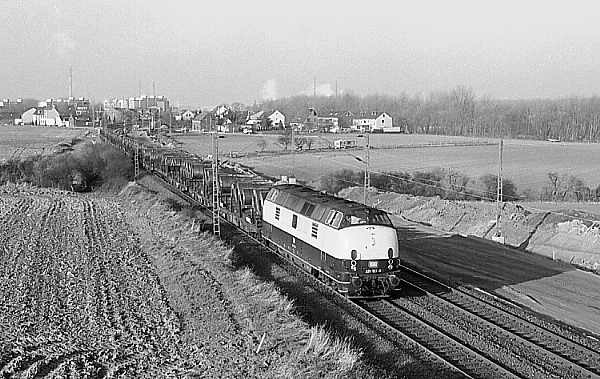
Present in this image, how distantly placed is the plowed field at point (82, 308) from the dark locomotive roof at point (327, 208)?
6.18 m

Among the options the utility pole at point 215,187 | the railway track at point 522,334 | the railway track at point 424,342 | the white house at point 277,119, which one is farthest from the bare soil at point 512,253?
the white house at point 277,119

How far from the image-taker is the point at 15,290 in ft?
71.8

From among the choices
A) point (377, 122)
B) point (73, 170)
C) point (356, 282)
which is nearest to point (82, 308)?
point (356, 282)

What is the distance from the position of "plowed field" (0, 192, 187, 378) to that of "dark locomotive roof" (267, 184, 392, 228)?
20.3 feet

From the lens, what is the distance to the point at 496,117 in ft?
481

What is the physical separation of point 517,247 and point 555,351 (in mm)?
19958

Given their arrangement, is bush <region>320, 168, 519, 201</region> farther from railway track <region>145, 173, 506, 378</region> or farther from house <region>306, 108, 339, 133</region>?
house <region>306, 108, 339, 133</region>

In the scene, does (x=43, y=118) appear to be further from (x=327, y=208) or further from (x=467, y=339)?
(x=467, y=339)

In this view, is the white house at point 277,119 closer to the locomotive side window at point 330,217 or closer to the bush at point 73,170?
the bush at point 73,170

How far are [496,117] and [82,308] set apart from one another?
13774 cm

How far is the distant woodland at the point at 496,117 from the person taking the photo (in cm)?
13138

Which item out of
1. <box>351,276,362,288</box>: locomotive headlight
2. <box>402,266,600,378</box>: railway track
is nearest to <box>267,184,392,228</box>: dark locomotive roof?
<box>351,276,362,288</box>: locomotive headlight

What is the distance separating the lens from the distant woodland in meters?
131

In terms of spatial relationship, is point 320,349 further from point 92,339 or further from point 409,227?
point 409,227
